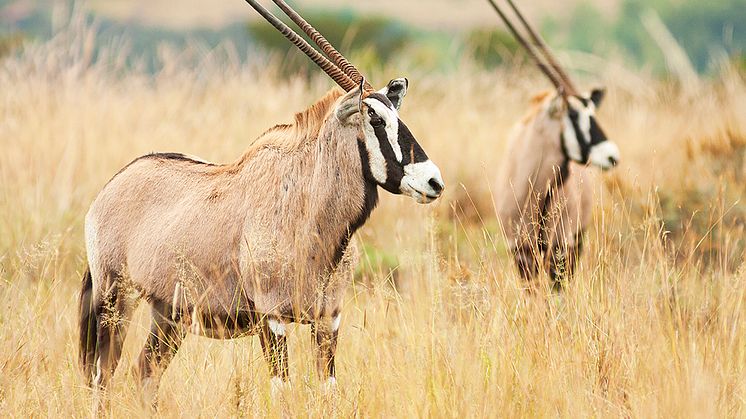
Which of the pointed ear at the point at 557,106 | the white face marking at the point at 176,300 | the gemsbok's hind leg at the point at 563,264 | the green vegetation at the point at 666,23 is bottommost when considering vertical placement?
the white face marking at the point at 176,300

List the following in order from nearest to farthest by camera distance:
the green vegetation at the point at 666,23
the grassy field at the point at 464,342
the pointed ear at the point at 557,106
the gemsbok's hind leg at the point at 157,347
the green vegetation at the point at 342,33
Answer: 1. the grassy field at the point at 464,342
2. the gemsbok's hind leg at the point at 157,347
3. the pointed ear at the point at 557,106
4. the green vegetation at the point at 342,33
5. the green vegetation at the point at 666,23

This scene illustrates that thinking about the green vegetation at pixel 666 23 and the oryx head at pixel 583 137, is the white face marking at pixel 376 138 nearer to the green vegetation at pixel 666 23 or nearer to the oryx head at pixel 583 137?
the oryx head at pixel 583 137

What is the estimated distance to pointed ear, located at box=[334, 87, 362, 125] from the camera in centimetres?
434

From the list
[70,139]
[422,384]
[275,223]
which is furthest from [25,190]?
[422,384]

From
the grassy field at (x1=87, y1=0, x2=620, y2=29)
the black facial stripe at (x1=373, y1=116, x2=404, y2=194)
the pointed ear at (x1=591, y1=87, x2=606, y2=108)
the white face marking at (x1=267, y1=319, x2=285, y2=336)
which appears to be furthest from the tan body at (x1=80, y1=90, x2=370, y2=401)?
the grassy field at (x1=87, y1=0, x2=620, y2=29)

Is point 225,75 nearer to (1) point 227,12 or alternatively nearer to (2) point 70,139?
(2) point 70,139

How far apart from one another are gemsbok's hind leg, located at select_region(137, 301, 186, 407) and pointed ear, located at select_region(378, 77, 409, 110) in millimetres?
1227

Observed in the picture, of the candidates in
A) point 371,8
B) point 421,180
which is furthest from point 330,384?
point 371,8

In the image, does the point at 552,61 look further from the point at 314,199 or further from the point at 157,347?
the point at 157,347

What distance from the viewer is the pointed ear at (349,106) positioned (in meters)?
4.34

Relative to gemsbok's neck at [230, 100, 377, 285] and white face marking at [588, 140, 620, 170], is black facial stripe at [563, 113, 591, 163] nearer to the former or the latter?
white face marking at [588, 140, 620, 170]

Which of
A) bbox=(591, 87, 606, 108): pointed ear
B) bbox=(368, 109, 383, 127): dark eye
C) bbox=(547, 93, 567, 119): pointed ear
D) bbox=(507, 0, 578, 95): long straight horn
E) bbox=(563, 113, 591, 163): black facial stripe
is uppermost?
bbox=(507, 0, 578, 95): long straight horn

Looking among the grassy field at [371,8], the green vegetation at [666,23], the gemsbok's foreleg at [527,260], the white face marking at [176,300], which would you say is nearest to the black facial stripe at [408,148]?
the gemsbok's foreleg at [527,260]

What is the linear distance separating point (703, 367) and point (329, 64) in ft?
6.29
